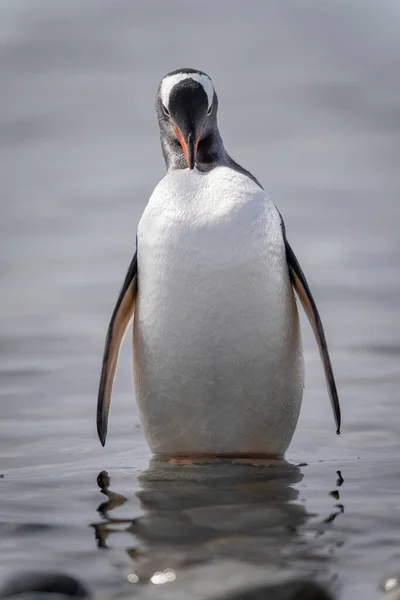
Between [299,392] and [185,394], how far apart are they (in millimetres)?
537

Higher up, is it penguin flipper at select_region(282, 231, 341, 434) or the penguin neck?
the penguin neck

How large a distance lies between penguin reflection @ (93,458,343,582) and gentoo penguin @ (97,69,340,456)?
0.29 m

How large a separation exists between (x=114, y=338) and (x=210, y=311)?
0.68m

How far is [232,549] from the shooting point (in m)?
2.65

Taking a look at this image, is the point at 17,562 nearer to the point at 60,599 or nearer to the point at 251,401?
the point at 60,599

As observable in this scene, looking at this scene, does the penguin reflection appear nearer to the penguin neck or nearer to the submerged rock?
the submerged rock

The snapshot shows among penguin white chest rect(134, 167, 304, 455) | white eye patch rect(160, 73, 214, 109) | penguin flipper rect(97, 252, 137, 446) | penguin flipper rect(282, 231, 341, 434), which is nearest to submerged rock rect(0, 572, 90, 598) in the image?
penguin white chest rect(134, 167, 304, 455)

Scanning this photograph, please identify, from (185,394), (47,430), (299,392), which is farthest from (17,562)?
(47,430)

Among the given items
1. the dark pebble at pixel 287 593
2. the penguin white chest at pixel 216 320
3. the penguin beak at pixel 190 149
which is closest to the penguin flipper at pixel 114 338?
the penguin white chest at pixel 216 320

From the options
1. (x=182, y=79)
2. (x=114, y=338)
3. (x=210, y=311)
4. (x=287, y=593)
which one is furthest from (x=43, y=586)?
(x=182, y=79)

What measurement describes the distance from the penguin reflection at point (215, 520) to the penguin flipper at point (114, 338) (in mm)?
549

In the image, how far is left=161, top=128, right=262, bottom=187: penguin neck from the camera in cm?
456

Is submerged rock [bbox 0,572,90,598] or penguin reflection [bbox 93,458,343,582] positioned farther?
penguin reflection [bbox 93,458,343,582]

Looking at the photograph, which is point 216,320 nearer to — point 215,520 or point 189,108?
point 189,108
